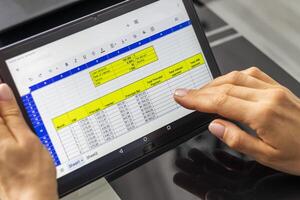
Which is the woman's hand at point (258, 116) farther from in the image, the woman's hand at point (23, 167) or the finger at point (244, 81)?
the woman's hand at point (23, 167)

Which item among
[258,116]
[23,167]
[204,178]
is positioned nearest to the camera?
[23,167]

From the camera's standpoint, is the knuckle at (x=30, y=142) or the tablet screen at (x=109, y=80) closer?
the knuckle at (x=30, y=142)

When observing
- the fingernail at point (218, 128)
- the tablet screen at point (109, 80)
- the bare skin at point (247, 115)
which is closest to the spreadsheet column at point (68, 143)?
the tablet screen at point (109, 80)

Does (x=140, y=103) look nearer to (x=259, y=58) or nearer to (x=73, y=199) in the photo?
(x=73, y=199)

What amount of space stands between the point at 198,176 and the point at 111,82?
22cm

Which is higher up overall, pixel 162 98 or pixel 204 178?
pixel 162 98

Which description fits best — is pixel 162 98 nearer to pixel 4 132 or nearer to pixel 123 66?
pixel 123 66

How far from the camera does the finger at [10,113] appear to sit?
620 millimetres

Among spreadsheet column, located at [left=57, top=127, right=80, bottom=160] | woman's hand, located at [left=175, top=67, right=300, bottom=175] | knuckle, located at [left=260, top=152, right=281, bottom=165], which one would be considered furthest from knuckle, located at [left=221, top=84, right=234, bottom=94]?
spreadsheet column, located at [left=57, top=127, right=80, bottom=160]

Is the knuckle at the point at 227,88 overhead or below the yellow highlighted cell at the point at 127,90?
below

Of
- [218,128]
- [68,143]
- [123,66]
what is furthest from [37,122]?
[218,128]

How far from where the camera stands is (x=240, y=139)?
2.38 feet

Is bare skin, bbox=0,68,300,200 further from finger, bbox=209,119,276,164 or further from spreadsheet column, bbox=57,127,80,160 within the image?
spreadsheet column, bbox=57,127,80,160

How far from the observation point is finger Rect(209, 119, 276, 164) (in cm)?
73
